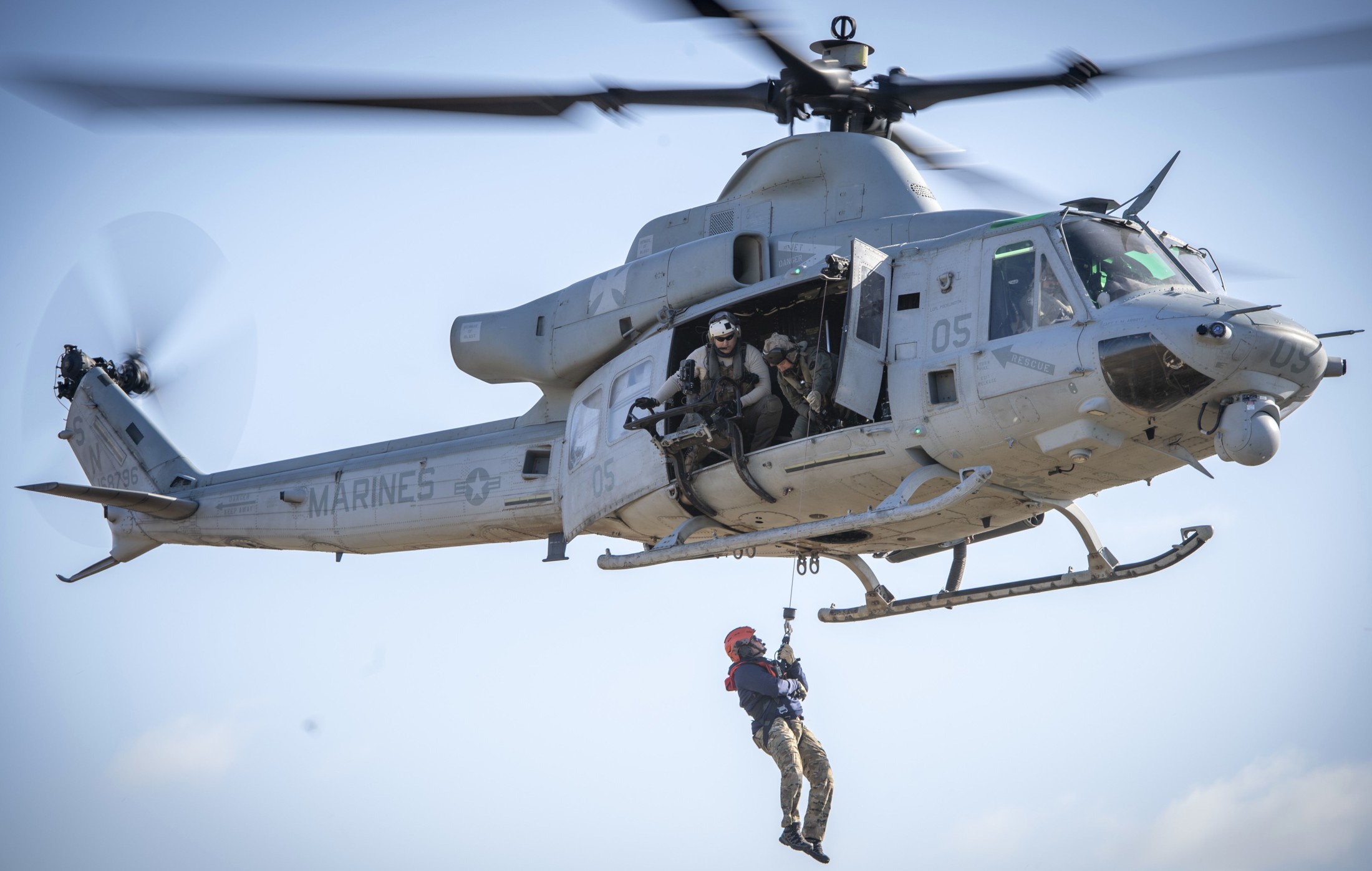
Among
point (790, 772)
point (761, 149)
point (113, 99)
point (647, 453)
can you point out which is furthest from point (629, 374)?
point (113, 99)

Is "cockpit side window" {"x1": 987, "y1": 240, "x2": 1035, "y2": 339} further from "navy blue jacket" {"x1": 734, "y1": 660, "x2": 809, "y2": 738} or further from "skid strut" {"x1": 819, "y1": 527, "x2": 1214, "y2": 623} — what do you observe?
"navy blue jacket" {"x1": 734, "y1": 660, "x2": 809, "y2": 738}

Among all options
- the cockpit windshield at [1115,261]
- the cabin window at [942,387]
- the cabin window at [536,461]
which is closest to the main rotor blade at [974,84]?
the cockpit windshield at [1115,261]

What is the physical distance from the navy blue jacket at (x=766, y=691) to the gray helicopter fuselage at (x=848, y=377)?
0.98 m

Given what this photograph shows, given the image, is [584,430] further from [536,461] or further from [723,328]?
[723,328]

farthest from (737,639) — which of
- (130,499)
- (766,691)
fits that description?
(130,499)

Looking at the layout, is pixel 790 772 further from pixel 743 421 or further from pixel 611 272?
pixel 611 272

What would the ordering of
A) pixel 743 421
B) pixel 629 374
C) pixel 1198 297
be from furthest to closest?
1. pixel 629 374
2. pixel 743 421
3. pixel 1198 297

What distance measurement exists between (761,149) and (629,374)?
205 cm

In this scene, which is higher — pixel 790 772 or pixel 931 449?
pixel 931 449

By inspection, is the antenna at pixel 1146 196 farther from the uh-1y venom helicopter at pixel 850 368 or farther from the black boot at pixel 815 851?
the black boot at pixel 815 851

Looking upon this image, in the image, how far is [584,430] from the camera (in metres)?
11.7

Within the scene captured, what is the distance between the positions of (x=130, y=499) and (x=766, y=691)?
21.7ft

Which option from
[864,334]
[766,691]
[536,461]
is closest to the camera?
[864,334]

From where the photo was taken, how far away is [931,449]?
9539mm
